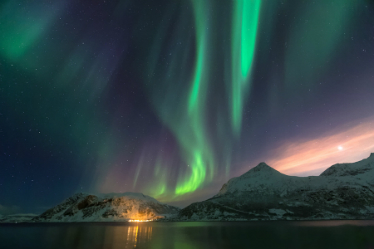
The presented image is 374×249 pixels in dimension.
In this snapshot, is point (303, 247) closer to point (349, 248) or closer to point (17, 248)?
point (349, 248)

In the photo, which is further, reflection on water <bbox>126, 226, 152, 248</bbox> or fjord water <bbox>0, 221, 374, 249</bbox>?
reflection on water <bbox>126, 226, 152, 248</bbox>

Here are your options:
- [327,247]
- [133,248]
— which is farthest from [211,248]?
[327,247]

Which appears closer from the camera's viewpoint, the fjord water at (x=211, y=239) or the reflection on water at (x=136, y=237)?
the fjord water at (x=211, y=239)

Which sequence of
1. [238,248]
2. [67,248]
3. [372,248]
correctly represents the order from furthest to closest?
[67,248] < [238,248] < [372,248]

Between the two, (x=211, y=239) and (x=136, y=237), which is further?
(x=136, y=237)

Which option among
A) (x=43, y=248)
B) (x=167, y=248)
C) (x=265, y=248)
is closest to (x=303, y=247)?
(x=265, y=248)

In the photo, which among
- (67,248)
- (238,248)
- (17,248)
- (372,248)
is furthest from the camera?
(17,248)

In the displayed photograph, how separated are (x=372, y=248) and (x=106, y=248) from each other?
54416 millimetres

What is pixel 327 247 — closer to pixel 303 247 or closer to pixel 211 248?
pixel 303 247

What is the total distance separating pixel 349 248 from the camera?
46031 millimetres

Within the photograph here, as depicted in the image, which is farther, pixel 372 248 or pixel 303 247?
pixel 303 247

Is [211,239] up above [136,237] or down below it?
below

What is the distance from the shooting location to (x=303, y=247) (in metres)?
47.8

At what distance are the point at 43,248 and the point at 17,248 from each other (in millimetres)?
7618
